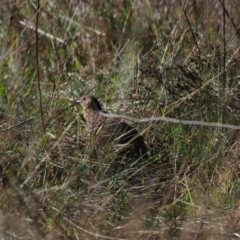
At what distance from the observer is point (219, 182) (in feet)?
14.7

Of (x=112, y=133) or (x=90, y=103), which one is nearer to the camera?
(x=112, y=133)

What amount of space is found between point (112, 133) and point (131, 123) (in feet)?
0.86

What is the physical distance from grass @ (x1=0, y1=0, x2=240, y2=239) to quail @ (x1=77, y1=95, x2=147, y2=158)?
0.24 feet

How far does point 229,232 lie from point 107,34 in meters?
2.71

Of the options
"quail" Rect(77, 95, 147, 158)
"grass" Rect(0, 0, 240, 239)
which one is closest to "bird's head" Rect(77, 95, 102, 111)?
"quail" Rect(77, 95, 147, 158)

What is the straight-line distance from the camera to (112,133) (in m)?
4.85

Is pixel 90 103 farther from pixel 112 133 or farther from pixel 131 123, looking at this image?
pixel 112 133

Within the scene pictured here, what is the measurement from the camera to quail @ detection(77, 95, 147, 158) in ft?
15.6

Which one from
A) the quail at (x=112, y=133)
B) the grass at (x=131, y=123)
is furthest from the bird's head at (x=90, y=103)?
the grass at (x=131, y=123)

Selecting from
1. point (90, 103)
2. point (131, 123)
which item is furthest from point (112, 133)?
point (90, 103)

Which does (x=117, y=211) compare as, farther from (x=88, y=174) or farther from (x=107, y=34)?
(x=107, y=34)

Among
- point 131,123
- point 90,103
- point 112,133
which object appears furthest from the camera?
point 90,103

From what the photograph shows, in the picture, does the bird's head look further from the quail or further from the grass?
the grass

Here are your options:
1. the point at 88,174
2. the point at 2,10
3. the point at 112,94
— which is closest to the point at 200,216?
the point at 88,174
